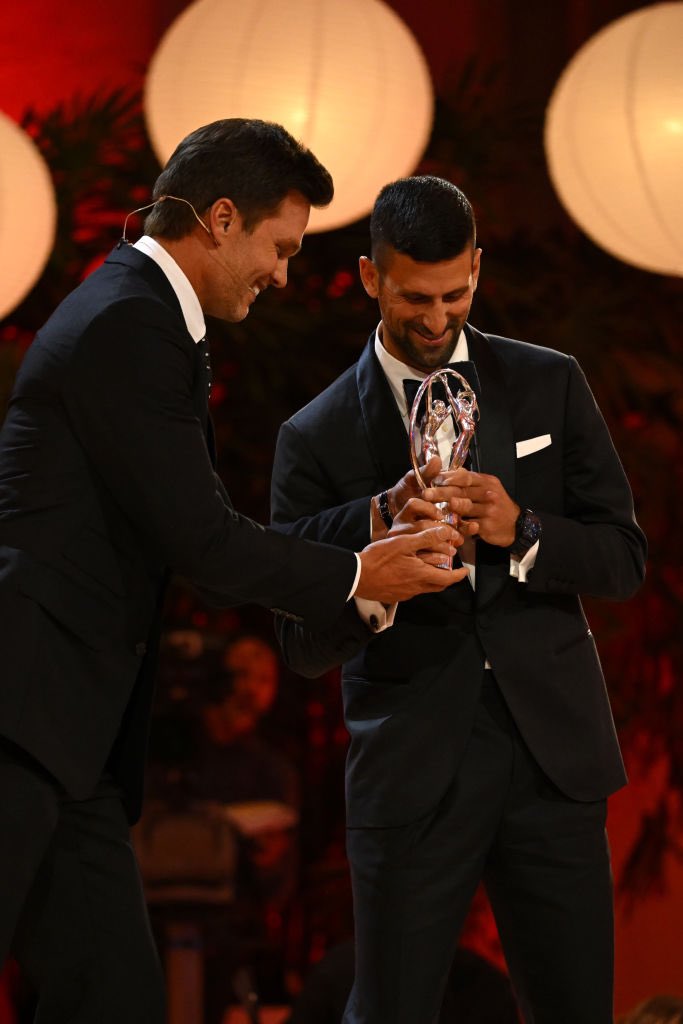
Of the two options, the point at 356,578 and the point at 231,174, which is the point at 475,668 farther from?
the point at 231,174

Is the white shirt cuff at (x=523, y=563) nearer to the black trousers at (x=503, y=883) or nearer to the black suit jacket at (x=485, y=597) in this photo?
the black suit jacket at (x=485, y=597)

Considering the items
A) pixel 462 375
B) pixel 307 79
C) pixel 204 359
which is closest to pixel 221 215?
pixel 204 359

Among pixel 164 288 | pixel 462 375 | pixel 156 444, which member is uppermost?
pixel 164 288

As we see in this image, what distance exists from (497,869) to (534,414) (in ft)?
A: 2.16

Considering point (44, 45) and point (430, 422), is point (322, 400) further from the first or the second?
point (44, 45)

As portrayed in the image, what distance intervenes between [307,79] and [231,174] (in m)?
A: 1.13

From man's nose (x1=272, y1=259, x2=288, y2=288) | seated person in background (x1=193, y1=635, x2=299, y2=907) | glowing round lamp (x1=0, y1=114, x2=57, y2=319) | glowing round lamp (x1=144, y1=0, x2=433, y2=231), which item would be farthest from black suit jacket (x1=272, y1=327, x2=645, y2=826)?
seated person in background (x1=193, y1=635, x2=299, y2=907)

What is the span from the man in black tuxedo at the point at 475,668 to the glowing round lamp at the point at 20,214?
3.71 feet

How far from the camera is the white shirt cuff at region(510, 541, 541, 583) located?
80.2 inches

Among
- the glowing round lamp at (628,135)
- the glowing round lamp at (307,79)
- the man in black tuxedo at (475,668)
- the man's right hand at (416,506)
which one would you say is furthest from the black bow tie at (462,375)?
the glowing round lamp at (628,135)

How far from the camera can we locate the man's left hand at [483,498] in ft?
6.48

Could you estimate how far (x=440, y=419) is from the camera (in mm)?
2045

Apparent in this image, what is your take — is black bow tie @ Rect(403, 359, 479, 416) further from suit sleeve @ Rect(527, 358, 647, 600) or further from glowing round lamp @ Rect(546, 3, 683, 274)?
glowing round lamp @ Rect(546, 3, 683, 274)

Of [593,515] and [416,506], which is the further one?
[593,515]
